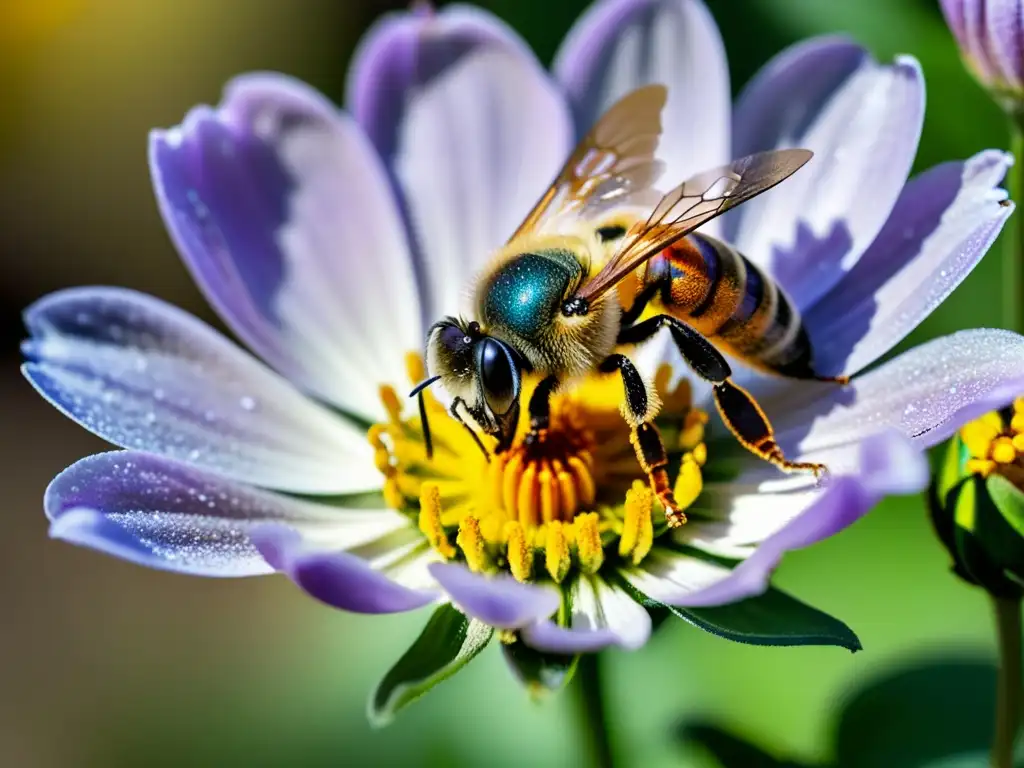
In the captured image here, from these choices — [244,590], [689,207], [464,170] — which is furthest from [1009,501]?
[244,590]

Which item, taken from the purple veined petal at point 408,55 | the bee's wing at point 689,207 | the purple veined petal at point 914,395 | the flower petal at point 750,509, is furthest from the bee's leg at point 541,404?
the purple veined petal at point 408,55

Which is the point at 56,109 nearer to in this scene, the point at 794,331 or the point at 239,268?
the point at 239,268

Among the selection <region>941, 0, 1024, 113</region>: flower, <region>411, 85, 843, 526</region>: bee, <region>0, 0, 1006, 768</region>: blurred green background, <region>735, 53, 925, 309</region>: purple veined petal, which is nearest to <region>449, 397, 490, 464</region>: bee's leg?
<region>411, 85, 843, 526</region>: bee

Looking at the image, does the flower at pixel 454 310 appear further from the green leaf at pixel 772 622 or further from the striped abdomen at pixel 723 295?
the striped abdomen at pixel 723 295

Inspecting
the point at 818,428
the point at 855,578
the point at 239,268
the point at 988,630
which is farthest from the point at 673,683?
the point at 239,268

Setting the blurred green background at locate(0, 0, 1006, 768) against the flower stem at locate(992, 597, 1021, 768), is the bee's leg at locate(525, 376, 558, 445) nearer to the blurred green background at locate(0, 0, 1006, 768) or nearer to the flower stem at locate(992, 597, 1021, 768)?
the blurred green background at locate(0, 0, 1006, 768)

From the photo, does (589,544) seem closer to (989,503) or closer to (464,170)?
(989,503)

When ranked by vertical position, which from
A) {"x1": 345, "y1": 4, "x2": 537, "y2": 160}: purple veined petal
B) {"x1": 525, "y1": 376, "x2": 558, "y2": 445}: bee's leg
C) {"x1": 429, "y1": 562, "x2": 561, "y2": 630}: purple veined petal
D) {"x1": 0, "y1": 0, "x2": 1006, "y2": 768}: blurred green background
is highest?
{"x1": 345, "y1": 4, "x2": 537, "y2": 160}: purple veined petal
